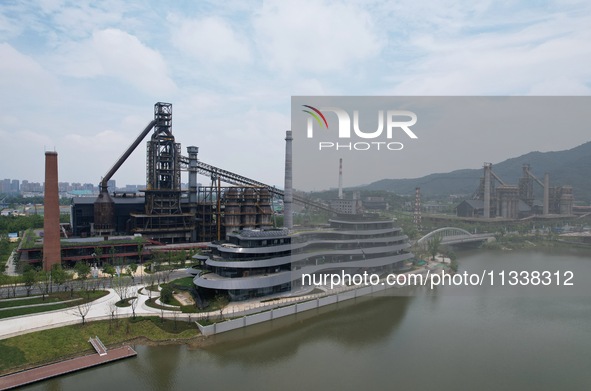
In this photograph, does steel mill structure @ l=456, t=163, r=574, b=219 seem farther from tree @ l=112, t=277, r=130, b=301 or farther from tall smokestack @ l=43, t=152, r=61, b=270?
tall smokestack @ l=43, t=152, r=61, b=270

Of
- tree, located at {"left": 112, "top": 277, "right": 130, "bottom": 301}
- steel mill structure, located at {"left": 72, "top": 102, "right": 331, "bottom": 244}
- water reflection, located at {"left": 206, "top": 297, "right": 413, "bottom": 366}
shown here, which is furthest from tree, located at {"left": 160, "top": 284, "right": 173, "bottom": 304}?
steel mill structure, located at {"left": 72, "top": 102, "right": 331, "bottom": 244}

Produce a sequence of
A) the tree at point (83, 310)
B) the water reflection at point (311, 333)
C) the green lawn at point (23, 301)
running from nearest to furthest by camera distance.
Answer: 1. the water reflection at point (311, 333)
2. the tree at point (83, 310)
3. the green lawn at point (23, 301)

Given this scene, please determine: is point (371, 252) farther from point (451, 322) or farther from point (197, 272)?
point (197, 272)

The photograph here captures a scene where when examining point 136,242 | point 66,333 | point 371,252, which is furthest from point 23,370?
point 371,252

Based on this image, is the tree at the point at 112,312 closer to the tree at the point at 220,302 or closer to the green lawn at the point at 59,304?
the green lawn at the point at 59,304

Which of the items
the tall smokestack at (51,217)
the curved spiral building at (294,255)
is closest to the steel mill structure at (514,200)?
the curved spiral building at (294,255)

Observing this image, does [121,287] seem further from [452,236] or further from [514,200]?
[514,200]
